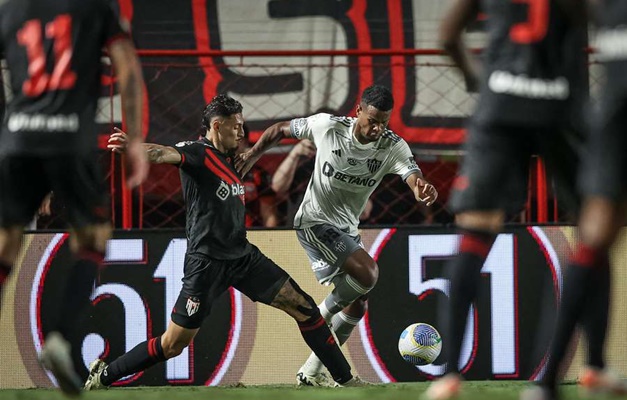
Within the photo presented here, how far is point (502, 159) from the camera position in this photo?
14.6ft

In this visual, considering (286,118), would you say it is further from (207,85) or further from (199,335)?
(199,335)

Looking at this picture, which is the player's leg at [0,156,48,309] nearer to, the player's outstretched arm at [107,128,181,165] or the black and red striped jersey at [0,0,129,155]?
the black and red striped jersey at [0,0,129,155]

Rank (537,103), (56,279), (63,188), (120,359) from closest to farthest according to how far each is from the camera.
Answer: (537,103) < (63,188) < (120,359) < (56,279)

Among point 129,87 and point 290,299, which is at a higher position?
point 129,87

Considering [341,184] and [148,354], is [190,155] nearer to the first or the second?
[341,184]

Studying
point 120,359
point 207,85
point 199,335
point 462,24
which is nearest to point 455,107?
point 207,85

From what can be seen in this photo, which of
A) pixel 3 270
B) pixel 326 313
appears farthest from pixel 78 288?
pixel 326 313

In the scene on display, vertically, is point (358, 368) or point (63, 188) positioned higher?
point (63, 188)

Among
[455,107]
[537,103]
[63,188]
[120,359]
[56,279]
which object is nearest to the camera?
[537,103]

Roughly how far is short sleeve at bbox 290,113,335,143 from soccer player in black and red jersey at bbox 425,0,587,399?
3.20m

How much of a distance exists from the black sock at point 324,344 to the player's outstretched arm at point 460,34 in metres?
2.67

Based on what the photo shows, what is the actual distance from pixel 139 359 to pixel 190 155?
1312mm

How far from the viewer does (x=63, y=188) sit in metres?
5.00

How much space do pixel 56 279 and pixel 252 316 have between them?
4.55 ft
